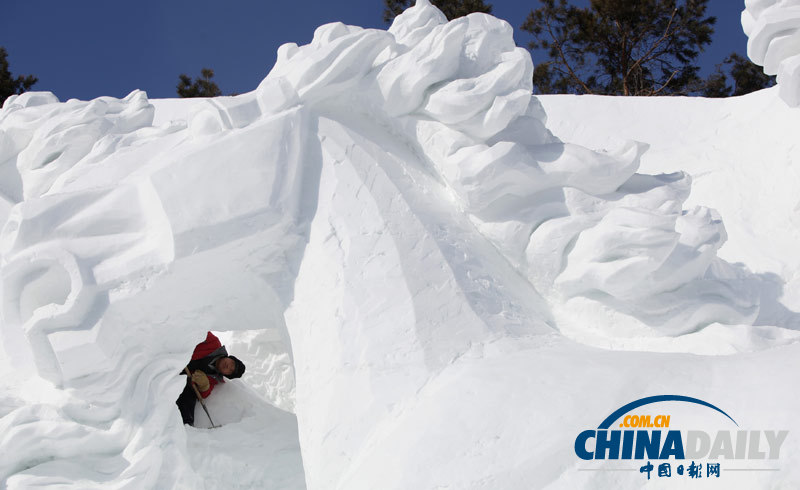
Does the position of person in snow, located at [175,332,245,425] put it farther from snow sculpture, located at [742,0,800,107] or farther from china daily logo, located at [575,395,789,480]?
snow sculpture, located at [742,0,800,107]

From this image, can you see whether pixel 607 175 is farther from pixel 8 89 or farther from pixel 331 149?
pixel 8 89

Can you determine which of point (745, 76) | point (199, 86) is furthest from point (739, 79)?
point (199, 86)

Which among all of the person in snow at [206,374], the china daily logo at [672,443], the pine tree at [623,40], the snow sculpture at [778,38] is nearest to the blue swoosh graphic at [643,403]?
the china daily logo at [672,443]

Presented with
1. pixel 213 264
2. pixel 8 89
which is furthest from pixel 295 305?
pixel 8 89

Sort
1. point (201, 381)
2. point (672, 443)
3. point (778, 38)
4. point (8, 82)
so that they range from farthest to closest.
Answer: point (8, 82)
point (201, 381)
point (778, 38)
point (672, 443)

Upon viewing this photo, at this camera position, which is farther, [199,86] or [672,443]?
[199,86]

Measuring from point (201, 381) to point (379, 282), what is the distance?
1163 mm

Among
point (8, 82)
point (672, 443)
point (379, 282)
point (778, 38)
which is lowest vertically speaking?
point (672, 443)

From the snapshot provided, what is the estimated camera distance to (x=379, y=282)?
74.6 inches

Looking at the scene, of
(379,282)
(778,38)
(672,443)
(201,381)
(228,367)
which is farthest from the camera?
(228,367)

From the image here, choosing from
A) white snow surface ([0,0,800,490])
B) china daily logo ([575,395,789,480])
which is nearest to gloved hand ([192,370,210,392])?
white snow surface ([0,0,800,490])

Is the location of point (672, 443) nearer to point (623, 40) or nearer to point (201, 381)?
point (201, 381)

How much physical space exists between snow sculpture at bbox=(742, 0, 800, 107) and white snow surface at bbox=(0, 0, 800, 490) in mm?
521

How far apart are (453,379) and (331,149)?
2.30 ft
